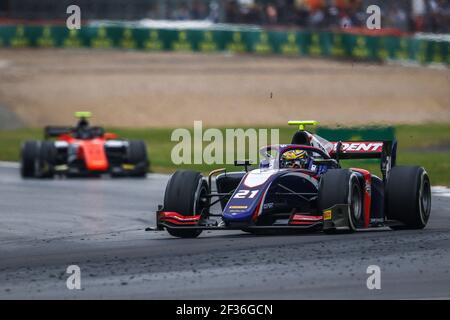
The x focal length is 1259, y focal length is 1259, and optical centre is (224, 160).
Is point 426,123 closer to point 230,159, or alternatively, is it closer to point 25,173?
point 230,159

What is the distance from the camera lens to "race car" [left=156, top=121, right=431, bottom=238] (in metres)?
13.7

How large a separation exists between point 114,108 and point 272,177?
2904 centimetres

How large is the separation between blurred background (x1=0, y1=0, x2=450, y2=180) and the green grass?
0.54 ft

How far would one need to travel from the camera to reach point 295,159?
14617 mm

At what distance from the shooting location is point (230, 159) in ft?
88.8

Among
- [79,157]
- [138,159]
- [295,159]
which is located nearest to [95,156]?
[79,157]

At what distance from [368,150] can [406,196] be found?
1.28 m

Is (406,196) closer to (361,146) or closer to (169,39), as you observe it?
(361,146)

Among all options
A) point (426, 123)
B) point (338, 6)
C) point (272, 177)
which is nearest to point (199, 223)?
point (272, 177)

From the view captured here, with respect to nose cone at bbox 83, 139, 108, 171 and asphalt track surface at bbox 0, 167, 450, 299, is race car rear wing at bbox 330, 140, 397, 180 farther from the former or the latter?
nose cone at bbox 83, 139, 108, 171

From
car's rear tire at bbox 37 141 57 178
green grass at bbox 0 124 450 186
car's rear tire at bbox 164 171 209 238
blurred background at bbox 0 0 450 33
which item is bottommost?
green grass at bbox 0 124 450 186

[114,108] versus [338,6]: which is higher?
[338,6]

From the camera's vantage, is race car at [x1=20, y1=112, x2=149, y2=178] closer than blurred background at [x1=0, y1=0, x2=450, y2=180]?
Yes

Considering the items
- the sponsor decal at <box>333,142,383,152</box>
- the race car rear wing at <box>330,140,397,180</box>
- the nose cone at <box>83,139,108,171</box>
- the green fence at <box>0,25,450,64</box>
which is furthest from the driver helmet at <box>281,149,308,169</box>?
the green fence at <box>0,25,450,64</box>
